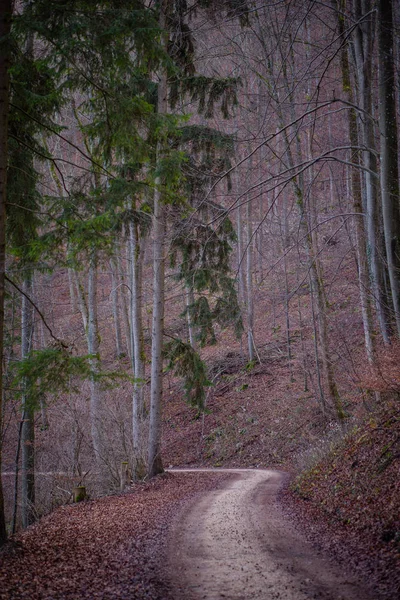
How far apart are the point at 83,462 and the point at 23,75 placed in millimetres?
10198

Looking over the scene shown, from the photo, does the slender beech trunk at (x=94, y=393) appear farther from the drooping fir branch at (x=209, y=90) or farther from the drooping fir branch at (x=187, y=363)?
the drooping fir branch at (x=209, y=90)

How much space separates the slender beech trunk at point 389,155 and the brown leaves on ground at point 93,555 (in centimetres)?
444

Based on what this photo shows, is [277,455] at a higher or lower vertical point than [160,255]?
lower

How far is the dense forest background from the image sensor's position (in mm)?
6500

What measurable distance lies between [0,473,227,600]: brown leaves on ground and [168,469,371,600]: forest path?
0.27 metres

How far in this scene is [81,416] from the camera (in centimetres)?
1420

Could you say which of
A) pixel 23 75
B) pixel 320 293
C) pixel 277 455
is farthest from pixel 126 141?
pixel 277 455

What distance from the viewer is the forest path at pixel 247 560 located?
14.8ft

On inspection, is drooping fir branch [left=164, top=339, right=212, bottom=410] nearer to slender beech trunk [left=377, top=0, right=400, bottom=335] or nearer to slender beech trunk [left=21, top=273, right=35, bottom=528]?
slender beech trunk [left=21, top=273, right=35, bottom=528]

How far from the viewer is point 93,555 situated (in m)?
5.66

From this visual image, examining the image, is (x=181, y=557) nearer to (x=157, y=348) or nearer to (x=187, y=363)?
(x=157, y=348)

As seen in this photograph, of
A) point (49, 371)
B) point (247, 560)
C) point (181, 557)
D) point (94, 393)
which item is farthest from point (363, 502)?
point (94, 393)

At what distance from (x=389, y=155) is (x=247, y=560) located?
217 inches

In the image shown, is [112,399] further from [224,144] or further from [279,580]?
[279,580]
